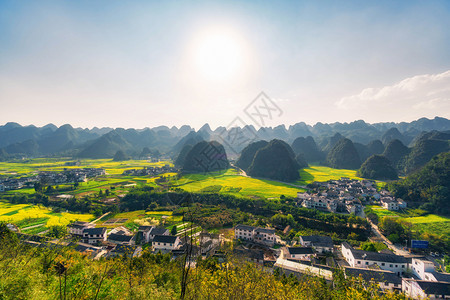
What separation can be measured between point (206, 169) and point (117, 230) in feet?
142

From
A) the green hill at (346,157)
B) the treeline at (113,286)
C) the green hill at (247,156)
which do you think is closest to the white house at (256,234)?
the treeline at (113,286)

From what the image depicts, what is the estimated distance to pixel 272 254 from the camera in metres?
19.4

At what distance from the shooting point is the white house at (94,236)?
71.3ft

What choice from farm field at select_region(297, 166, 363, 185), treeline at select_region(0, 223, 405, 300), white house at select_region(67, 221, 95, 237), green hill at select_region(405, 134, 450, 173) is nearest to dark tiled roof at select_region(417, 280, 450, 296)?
treeline at select_region(0, 223, 405, 300)

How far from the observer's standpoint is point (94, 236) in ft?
72.0

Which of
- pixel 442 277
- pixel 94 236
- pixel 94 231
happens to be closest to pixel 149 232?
pixel 94 236

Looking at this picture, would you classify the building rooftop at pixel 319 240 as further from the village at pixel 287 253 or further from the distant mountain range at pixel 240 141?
the distant mountain range at pixel 240 141

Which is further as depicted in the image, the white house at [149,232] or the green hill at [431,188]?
the green hill at [431,188]

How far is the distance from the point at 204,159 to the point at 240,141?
56589mm

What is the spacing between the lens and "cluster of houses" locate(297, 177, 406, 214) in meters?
32.7

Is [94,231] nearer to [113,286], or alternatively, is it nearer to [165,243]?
[165,243]

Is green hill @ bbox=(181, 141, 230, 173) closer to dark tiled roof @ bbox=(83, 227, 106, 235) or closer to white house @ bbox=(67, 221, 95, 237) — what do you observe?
white house @ bbox=(67, 221, 95, 237)

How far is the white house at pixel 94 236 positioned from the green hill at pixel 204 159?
41891 millimetres

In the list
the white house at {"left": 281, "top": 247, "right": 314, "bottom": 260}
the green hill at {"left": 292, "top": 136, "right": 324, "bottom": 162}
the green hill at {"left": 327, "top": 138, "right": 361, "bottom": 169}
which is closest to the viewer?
the white house at {"left": 281, "top": 247, "right": 314, "bottom": 260}
